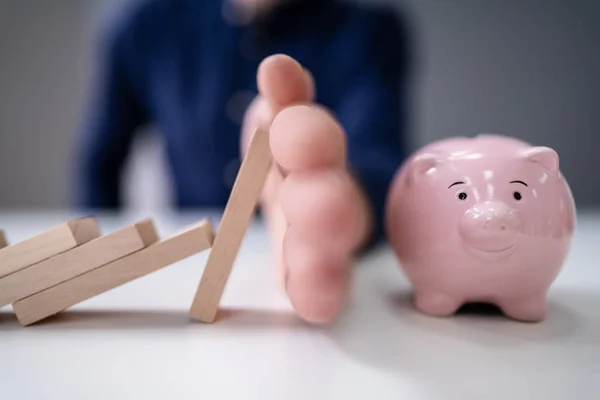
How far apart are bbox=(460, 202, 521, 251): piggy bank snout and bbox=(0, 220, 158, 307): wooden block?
0.24m

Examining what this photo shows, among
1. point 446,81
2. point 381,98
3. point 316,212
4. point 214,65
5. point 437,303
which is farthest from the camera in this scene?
point 446,81

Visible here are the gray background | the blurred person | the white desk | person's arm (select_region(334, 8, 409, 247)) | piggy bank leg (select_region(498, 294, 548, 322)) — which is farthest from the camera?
the gray background

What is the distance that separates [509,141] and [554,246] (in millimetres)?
85

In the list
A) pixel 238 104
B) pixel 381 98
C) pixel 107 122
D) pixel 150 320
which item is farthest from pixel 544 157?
pixel 107 122

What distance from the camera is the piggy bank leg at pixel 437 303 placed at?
41 centimetres

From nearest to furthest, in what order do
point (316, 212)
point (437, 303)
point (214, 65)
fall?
point (316, 212) < point (437, 303) < point (214, 65)

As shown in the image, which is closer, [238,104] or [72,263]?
[72,263]

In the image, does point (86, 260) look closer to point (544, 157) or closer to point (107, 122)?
point (544, 157)

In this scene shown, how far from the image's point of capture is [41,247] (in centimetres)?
38

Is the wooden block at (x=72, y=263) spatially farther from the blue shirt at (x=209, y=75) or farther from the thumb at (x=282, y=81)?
the blue shirt at (x=209, y=75)

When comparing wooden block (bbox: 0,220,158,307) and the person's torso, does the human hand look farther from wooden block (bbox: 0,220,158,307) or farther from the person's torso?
the person's torso

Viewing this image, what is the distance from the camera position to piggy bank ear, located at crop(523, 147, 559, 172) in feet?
1.22

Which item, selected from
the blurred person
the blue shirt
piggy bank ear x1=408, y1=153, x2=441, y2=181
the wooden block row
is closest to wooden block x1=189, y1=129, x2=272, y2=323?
the wooden block row

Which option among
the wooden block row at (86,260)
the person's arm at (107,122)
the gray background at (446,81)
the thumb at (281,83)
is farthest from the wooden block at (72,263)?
the gray background at (446,81)
